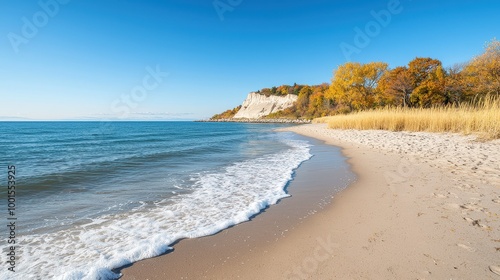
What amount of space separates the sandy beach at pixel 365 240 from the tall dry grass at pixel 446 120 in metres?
6.62

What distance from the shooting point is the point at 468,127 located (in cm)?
1071

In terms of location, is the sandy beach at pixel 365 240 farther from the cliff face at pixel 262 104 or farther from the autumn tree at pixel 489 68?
the cliff face at pixel 262 104

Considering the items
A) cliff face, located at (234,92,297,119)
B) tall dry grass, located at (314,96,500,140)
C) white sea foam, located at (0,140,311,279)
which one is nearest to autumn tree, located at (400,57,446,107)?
tall dry grass, located at (314,96,500,140)

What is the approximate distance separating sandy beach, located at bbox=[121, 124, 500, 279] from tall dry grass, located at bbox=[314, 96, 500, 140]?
662cm

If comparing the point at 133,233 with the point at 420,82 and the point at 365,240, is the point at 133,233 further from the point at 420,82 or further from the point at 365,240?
the point at 420,82

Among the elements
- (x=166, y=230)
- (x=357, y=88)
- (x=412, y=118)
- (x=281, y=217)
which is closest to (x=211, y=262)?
(x=166, y=230)

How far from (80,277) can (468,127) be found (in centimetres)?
1438

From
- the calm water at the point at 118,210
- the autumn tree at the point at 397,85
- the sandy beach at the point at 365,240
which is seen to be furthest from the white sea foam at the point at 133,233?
the autumn tree at the point at 397,85

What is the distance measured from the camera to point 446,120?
1245cm

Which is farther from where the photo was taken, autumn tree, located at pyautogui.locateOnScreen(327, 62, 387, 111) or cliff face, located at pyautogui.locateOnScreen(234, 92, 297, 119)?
cliff face, located at pyautogui.locateOnScreen(234, 92, 297, 119)

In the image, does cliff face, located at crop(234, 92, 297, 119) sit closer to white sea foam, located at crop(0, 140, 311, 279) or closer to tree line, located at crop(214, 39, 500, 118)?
tree line, located at crop(214, 39, 500, 118)

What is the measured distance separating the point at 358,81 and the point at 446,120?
27.4m

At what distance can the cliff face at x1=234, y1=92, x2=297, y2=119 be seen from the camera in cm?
9554

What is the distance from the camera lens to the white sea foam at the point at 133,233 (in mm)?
2594
